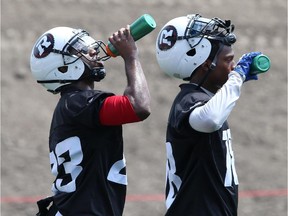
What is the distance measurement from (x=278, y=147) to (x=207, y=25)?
923 cm

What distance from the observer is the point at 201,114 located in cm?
658

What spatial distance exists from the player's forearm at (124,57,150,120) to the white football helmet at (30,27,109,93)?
0.80 feet

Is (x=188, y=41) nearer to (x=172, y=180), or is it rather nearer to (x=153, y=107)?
(x=172, y=180)

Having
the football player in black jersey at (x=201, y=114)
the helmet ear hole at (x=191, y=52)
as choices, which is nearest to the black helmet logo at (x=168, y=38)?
the football player in black jersey at (x=201, y=114)

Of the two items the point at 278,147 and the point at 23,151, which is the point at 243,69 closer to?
the point at 23,151

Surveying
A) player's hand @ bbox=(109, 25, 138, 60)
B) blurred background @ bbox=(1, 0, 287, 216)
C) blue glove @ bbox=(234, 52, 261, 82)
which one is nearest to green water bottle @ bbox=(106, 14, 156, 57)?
player's hand @ bbox=(109, 25, 138, 60)

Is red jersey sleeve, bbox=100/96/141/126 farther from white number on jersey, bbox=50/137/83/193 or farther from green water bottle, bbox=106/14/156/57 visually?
green water bottle, bbox=106/14/156/57

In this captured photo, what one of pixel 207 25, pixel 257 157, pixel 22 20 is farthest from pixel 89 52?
pixel 22 20

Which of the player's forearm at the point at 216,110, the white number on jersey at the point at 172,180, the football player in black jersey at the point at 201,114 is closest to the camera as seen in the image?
the player's forearm at the point at 216,110

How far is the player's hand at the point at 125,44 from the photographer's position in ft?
23.1

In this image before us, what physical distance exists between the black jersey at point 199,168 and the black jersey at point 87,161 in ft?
1.32

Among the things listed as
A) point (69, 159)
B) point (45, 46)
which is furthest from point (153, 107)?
point (69, 159)

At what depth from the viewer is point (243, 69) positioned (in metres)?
6.79

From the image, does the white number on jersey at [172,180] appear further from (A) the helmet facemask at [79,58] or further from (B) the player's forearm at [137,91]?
(A) the helmet facemask at [79,58]
